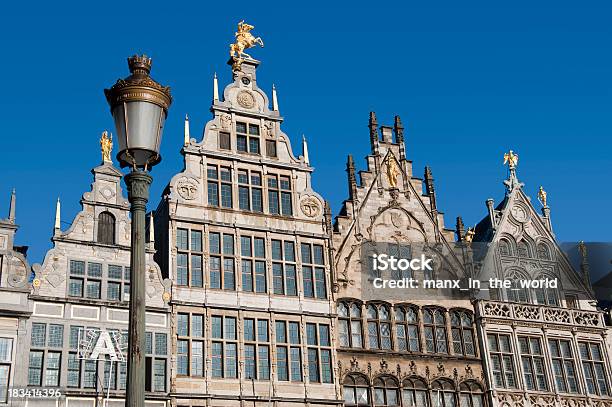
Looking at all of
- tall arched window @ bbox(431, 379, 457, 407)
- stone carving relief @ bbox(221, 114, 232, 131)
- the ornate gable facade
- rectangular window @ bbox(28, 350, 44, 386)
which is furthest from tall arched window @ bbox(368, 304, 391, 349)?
rectangular window @ bbox(28, 350, 44, 386)

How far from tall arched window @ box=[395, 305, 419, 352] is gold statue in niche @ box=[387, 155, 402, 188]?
5200 mm

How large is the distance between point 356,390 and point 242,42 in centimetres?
1407

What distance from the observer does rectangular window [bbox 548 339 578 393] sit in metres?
32.8

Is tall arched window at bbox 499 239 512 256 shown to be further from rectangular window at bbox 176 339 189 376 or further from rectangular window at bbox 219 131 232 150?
rectangular window at bbox 176 339 189 376

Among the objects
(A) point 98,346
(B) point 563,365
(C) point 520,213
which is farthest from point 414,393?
(A) point 98,346

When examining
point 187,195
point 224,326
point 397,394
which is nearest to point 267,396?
point 224,326

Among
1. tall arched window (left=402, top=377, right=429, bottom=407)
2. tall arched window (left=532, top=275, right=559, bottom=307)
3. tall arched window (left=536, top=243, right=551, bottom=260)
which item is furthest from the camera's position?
tall arched window (left=536, top=243, right=551, bottom=260)

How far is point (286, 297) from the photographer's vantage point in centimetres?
2952

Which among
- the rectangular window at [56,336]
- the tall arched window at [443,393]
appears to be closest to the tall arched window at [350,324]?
the tall arched window at [443,393]

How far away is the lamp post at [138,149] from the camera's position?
30.0 ft

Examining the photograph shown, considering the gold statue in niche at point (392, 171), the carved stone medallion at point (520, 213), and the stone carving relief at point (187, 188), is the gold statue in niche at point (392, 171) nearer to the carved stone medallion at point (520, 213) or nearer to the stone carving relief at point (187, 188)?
the carved stone medallion at point (520, 213)

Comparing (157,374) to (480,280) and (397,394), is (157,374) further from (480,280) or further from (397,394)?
(480,280)

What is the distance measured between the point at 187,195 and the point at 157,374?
650 cm

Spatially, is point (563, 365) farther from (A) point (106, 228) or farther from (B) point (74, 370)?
(B) point (74, 370)
